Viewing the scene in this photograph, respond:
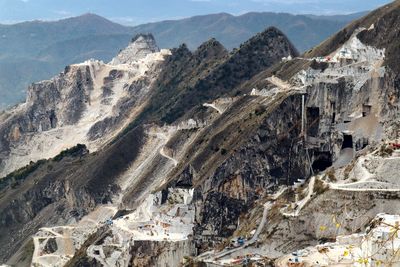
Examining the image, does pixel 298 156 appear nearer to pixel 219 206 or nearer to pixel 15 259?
pixel 219 206

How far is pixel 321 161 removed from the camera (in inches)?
5059

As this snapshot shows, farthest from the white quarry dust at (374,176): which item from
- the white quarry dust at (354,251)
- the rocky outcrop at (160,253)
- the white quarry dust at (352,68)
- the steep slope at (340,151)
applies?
the white quarry dust at (352,68)

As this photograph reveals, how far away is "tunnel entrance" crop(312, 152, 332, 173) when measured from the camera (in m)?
128

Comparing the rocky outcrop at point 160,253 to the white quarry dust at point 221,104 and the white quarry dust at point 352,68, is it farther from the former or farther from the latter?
the white quarry dust at point 221,104

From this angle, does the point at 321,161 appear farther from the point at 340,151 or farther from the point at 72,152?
the point at 72,152

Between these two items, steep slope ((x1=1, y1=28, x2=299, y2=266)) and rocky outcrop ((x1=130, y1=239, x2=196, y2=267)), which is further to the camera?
steep slope ((x1=1, y1=28, x2=299, y2=266))

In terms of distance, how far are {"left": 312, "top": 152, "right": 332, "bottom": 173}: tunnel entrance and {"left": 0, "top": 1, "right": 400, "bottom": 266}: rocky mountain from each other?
19cm

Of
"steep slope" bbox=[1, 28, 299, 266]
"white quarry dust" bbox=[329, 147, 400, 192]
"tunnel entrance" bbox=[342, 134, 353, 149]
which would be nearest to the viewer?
"white quarry dust" bbox=[329, 147, 400, 192]

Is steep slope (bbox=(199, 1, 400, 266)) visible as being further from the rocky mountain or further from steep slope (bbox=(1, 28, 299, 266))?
steep slope (bbox=(1, 28, 299, 266))

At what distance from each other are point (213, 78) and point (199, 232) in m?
82.6

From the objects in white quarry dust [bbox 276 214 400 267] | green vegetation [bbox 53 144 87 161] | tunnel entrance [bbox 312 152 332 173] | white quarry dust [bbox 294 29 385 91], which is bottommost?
green vegetation [bbox 53 144 87 161]

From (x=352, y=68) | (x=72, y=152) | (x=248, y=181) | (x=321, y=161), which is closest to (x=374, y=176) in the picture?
(x=321, y=161)

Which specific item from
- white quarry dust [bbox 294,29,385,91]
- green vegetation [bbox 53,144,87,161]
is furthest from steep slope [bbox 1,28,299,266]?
white quarry dust [bbox 294,29,385,91]

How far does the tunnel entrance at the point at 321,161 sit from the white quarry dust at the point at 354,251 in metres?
43.5
